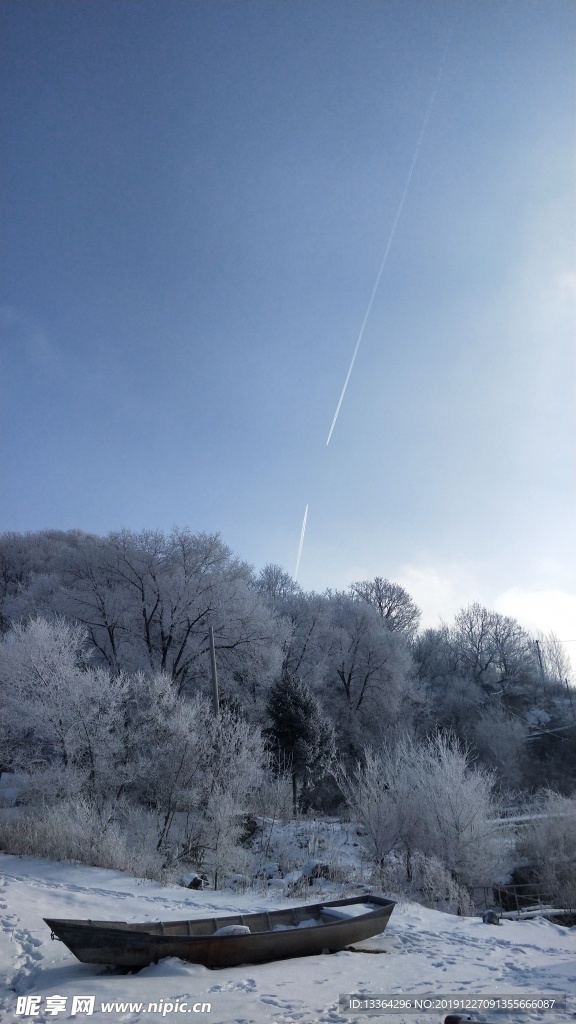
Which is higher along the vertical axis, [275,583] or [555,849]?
[275,583]

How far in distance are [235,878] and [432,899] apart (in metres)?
5.06

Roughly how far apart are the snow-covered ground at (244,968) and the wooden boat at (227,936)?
0.61 feet

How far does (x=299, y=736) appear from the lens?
30.3 meters

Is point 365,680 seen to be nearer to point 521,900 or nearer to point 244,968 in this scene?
point 521,900

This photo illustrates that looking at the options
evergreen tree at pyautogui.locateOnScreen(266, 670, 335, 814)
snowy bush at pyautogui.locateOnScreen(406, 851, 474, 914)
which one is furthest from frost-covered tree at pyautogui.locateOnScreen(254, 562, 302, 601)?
snowy bush at pyautogui.locateOnScreen(406, 851, 474, 914)

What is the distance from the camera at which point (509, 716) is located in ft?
165

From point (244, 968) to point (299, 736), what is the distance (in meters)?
22.1

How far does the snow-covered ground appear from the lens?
693 centimetres

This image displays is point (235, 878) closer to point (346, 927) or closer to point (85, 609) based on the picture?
point (346, 927)

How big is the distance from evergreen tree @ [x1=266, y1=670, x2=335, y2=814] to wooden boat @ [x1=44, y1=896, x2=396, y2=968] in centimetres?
1877

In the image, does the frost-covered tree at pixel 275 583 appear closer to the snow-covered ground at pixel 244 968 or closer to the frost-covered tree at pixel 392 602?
the frost-covered tree at pixel 392 602

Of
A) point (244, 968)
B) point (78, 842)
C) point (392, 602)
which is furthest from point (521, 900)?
point (392, 602)

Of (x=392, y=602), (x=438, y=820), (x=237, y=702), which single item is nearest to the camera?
(x=438, y=820)

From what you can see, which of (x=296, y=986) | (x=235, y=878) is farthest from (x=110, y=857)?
(x=296, y=986)
